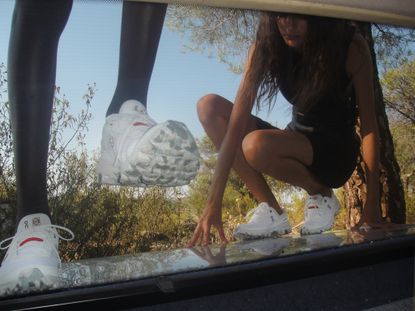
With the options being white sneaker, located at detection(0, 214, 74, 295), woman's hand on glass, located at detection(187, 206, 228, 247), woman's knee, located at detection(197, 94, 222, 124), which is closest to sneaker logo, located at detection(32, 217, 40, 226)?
white sneaker, located at detection(0, 214, 74, 295)

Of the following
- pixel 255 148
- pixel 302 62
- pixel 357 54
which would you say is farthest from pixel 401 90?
pixel 255 148

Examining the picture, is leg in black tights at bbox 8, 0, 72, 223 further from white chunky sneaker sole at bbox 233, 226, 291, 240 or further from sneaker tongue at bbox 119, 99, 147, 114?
white chunky sneaker sole at bbox 233, 226, 291, 240

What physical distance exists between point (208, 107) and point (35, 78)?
598 millimetres

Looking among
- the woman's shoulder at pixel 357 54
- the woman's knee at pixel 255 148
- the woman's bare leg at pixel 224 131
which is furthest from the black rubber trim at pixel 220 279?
the woman's shoulder at pixel 357 54

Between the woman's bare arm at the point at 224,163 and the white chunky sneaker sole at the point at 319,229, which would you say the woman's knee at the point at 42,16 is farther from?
the white chunky sneaker sole at the point at 319,229

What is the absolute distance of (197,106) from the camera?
168 cm

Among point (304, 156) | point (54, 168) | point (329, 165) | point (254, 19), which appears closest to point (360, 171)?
point (329, 165)

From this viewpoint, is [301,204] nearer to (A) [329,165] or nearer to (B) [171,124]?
(A) [329,165]

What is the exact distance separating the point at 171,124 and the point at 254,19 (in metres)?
0.51

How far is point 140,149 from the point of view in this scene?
1600 mm

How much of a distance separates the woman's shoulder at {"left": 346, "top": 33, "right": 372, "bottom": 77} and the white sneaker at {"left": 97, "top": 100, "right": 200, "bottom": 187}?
79 centimetres

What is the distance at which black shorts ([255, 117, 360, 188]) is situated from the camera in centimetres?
194

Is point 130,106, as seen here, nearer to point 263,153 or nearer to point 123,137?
point 123,137

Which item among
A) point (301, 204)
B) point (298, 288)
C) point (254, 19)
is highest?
point (254, 19)
